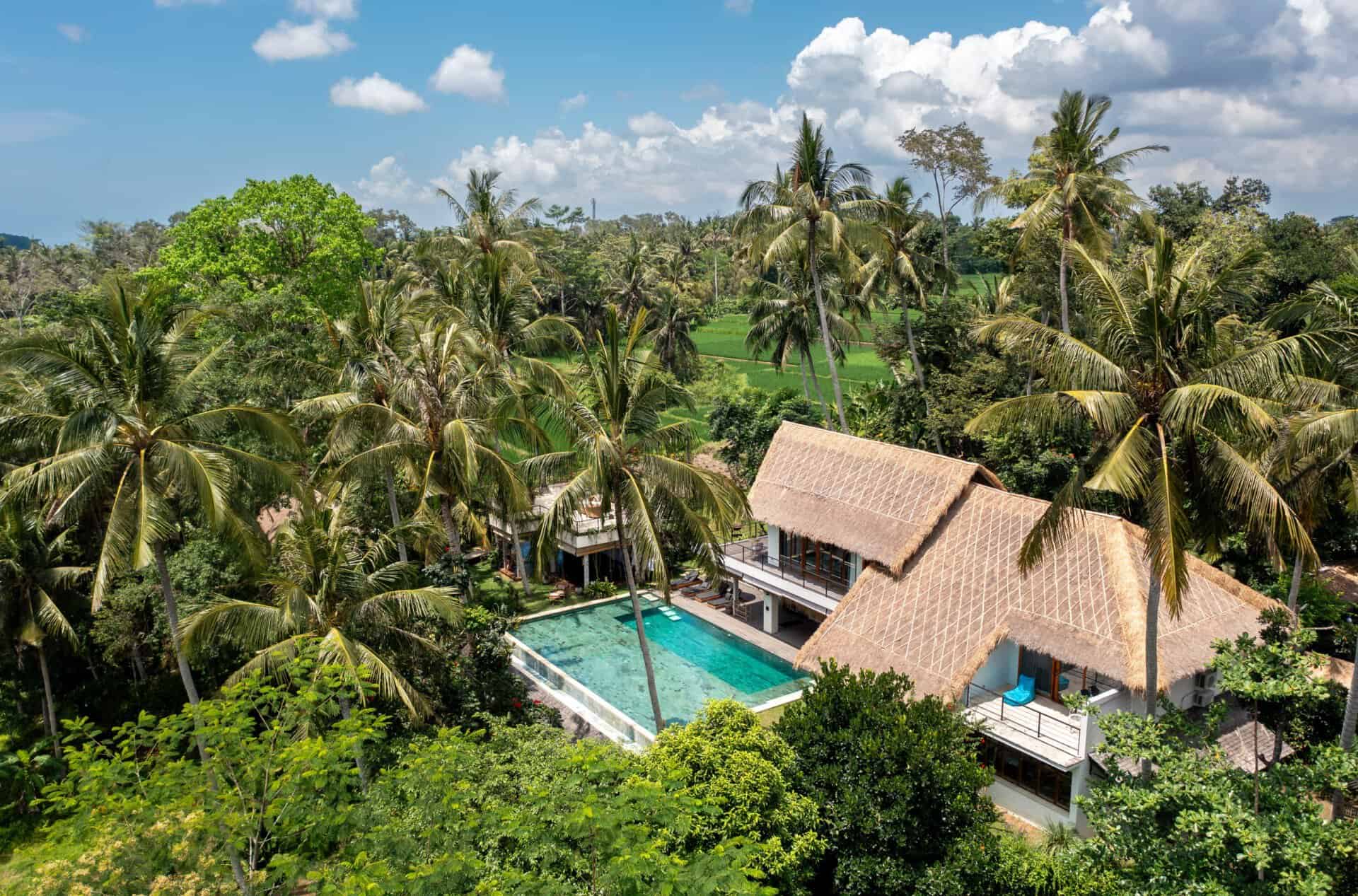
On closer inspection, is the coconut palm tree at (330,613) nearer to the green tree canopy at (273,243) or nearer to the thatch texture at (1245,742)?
the thatch texture at (1245,742)

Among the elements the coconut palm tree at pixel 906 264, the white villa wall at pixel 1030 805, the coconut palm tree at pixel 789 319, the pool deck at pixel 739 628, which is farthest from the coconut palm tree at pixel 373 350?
the coconut palm tree at pixel 906 264

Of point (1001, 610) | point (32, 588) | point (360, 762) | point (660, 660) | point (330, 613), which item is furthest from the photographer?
point (660, 660)

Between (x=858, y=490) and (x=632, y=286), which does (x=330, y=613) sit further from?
(x=632, y=286)

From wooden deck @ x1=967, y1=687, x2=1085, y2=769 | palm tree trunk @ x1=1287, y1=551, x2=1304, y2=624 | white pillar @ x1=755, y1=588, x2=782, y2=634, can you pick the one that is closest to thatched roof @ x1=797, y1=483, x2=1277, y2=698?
palm tree trunk @ x1=1287, y1=551, x2=1304, y2=624

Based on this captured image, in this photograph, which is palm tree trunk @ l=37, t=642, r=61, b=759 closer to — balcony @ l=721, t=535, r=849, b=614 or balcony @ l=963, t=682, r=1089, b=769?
balcony @ l=721, t=535, r=849, b=614

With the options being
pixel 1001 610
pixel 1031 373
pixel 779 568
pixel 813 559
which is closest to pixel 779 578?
pixel 779 568

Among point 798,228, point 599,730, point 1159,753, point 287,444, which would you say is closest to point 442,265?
point 798,228
